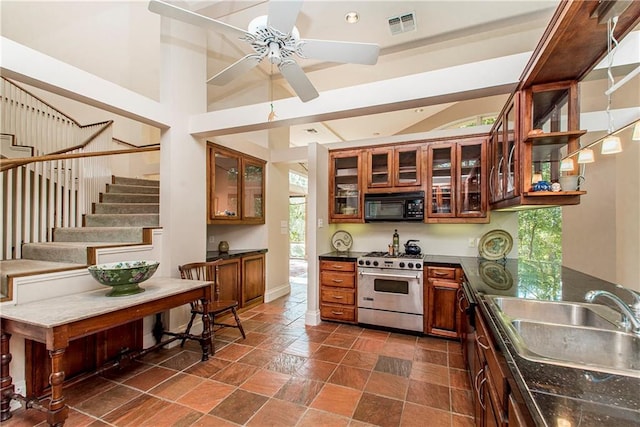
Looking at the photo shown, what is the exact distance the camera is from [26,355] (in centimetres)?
206

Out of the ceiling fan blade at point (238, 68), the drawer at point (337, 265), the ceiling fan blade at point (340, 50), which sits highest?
the ceiling fan blade at point (238, 68)

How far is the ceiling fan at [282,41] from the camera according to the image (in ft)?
5.49

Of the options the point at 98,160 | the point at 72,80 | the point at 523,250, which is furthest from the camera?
the point at 98,160

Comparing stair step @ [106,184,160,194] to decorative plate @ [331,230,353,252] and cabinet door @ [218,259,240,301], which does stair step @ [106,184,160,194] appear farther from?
decorative plate @ [331,230,353,252]

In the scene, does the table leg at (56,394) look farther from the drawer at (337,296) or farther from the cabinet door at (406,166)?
the cabinet door at (406,166)

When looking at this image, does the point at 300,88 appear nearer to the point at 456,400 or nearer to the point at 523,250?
the point at 456,400

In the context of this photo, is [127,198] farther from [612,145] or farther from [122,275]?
[612,145]

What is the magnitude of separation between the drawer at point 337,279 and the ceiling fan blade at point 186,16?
275 cm

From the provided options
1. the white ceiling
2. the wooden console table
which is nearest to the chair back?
the wooden console table

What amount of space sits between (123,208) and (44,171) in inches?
37.8

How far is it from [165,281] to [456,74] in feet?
10.4

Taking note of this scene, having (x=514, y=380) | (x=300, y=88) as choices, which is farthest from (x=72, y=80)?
(x=514, y=380)

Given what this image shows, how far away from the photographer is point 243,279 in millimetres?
4145

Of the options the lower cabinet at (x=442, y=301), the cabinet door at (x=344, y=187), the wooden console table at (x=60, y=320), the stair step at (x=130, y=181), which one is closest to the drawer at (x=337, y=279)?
the cabinet door at (x=344, y=187)
